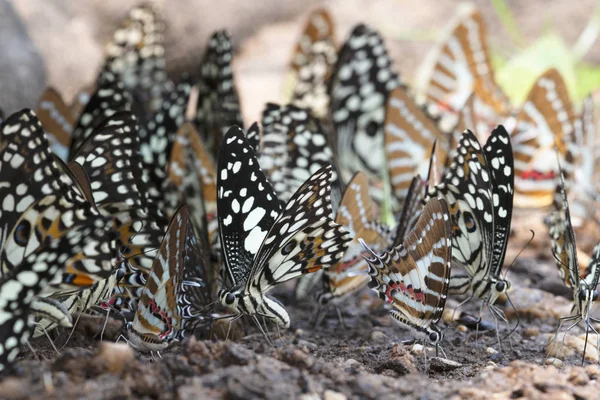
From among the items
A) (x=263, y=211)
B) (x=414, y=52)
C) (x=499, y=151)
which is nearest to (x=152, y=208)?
(x=263, y=211)

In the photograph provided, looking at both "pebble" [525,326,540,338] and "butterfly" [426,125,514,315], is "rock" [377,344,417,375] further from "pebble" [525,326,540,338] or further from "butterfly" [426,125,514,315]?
"pebble" [525,326,540,338]

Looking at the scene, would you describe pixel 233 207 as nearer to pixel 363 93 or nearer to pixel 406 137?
pixel 406 137

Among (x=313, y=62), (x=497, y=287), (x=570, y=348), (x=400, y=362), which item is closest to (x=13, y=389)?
(x=400, y=362)

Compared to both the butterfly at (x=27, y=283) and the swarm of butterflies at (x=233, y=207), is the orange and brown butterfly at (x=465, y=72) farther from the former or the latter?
the butterfly at (x=27, y=283)

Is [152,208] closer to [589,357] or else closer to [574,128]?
[589,357]

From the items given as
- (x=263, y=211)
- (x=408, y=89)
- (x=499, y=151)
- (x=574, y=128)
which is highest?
(x=408, y=89)

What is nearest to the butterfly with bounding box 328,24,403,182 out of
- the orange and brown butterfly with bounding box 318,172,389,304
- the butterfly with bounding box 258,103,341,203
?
the butterfly with bounding box 258,103,341,203
